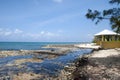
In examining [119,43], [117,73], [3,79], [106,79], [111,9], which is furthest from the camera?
[119,43]

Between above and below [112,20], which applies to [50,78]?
below

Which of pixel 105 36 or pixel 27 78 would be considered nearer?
pixel 27 78

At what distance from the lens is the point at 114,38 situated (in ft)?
132

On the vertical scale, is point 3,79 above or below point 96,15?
below

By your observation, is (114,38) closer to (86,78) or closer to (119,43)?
(119,43)

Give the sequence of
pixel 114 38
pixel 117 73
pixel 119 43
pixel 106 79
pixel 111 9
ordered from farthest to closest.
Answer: pixel 114 38, pixel 119 43, pixel 111 9, pixel 117 73, pixel 106 79

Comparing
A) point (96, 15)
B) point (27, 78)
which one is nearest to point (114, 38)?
point (96, 15)

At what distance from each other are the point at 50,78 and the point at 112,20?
5.14 metres

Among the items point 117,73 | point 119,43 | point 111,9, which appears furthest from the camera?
point 119,43

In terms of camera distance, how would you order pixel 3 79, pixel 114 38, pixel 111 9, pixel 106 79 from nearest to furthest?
1. pixel 106 79
2. pixel 3 79
3. pixel 111 9
4. pixel 114 38

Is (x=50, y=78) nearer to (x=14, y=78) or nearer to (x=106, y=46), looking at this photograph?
(x=14, y=78)

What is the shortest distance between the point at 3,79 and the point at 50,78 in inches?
102

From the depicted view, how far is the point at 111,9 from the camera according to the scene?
13.7 metres

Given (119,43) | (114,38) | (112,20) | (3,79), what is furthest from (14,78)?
(114,38)
